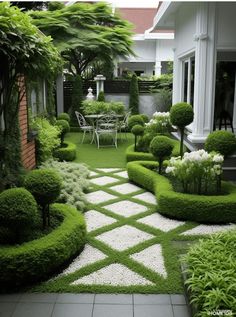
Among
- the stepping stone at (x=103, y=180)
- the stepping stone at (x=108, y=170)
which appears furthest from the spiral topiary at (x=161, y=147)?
the stepping stone at (x=108, y=170)

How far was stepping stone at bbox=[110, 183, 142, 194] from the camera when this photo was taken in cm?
625

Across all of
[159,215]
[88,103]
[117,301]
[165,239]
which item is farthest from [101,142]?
[117,301]

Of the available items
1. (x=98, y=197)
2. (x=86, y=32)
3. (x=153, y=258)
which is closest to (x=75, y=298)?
(x=153, y=258)

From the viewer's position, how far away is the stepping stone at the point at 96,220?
468cm

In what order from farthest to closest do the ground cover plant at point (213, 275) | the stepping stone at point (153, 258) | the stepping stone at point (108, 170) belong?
1. the stepping stone at point (108, 170)
2. the stepping stone at point (153, 258)
3. the ground cover plant at point (213, 275)

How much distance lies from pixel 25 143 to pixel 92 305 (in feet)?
11.5

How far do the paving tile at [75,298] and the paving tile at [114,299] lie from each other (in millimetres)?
58

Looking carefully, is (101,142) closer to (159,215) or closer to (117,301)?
(159,215)

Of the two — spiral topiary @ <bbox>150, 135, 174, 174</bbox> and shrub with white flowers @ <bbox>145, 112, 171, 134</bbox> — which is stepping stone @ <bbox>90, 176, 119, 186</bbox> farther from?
shrub with white flowers @ <bbox>145, 112, 171, 134</bbox>

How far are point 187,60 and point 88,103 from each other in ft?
15.1

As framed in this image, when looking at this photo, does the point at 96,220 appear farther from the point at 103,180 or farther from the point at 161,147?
the point at 103,180

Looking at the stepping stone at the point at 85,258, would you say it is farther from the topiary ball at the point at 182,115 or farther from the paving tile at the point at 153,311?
the topiary ball at the point at 182,115

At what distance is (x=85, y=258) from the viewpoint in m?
3.78

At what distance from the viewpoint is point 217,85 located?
816cm
